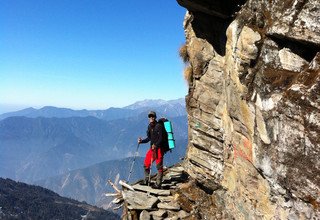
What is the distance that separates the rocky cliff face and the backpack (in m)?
3.38

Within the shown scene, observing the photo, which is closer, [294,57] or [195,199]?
[294,57]

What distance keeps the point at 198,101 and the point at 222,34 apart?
4.46 metres

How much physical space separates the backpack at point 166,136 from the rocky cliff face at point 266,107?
11.1ft

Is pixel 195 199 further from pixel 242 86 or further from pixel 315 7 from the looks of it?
pixel 315 7

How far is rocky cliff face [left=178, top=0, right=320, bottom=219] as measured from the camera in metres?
11.1

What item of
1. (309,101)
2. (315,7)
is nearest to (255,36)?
(315,7)

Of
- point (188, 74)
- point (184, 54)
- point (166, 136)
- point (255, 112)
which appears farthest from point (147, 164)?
point (255, 112)

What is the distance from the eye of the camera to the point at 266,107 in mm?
12844

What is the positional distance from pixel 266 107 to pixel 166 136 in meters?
10.9

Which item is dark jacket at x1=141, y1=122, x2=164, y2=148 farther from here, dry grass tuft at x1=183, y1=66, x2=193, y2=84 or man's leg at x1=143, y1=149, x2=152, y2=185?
dry grass tuft at x1=183, y1=66, x2=193, y2=84

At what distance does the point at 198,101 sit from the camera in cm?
2239

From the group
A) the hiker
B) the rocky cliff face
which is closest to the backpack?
the hiker

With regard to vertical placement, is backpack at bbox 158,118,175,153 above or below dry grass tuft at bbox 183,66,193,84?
below

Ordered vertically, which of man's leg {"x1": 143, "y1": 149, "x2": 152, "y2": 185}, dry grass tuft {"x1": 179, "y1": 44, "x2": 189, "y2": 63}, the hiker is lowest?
man's leg {"x1": 143, "y1": 149, "x2": 152, "y2": 185}
